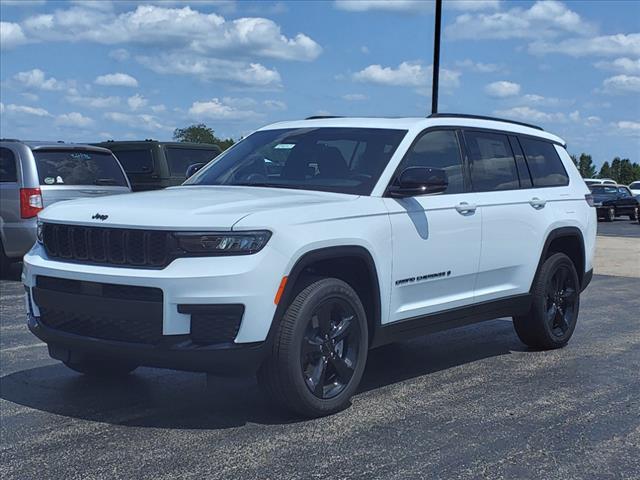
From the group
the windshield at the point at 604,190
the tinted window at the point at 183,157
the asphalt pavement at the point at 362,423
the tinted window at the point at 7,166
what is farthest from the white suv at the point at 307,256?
the windshield at the point at 604,190

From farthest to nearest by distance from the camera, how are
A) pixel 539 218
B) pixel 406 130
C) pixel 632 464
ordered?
1. pixel 539 218
2. pixel 406 130
3. pixel 632 464

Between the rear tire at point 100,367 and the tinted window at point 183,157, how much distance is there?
31.1 ft

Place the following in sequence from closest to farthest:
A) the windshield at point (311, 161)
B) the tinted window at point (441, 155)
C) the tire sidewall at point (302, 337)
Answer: the tire sidewall at point (302, 337)
the windshield at point (311, 161)
the tinted window at point (441, 155)

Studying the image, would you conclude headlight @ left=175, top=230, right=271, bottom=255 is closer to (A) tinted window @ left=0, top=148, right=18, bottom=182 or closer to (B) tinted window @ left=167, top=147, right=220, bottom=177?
(A) tinted window @ left=0, top=148, right=18, bottom=182

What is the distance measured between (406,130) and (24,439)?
10.2 feet

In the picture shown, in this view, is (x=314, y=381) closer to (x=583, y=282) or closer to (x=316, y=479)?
(x=316, y=479)

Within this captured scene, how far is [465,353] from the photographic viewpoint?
7207mm

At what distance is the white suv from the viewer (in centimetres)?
459

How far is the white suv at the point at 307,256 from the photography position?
459 cm

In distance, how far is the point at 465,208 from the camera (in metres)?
6.11

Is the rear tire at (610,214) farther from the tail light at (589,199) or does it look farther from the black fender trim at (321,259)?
the black fender trim at (321,259)

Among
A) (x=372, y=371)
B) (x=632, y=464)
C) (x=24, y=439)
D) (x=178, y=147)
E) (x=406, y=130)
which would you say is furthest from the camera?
(x=178, y=147)

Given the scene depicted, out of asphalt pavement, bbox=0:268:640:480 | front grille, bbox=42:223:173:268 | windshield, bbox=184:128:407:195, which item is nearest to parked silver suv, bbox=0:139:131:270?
asphalt pavement, bbox=0:268:640:480

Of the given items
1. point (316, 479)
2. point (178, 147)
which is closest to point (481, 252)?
point (316, 479)
